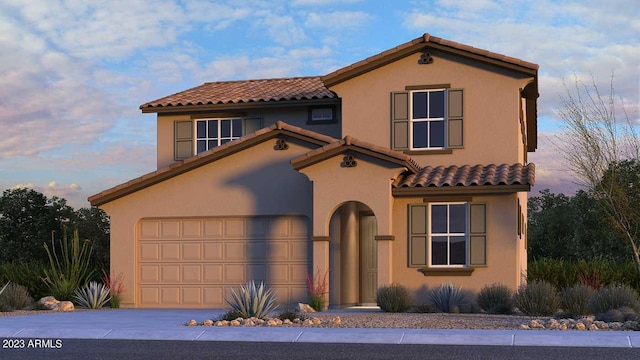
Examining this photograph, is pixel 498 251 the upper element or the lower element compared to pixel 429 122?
lower

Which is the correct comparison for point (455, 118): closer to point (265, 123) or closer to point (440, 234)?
point (440, 234)

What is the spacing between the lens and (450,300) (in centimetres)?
2328

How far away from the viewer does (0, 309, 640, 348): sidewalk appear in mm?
15461

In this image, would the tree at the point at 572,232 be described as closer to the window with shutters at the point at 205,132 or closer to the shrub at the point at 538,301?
the window with shutters at the point at 205,132

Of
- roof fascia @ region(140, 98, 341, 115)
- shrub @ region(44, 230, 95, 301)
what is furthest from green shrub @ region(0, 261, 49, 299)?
roof fascia @ region(140, 98, 341, 115)

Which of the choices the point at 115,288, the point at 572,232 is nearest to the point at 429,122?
the point at 115,288

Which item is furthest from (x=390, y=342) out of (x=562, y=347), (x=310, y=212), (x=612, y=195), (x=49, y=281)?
(x=612, y=195)

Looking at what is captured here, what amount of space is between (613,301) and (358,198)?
6.90m

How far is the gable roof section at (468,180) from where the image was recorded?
77.8 feet

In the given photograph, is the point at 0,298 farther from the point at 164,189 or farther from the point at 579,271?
the point at 579,271

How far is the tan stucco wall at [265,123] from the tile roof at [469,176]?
13.4 feet

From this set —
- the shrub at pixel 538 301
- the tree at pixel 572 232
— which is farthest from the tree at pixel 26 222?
the shrub at pixel 538 301

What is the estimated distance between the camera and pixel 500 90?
85.4ft

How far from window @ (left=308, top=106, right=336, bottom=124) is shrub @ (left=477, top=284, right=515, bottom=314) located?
7681 millimetres
